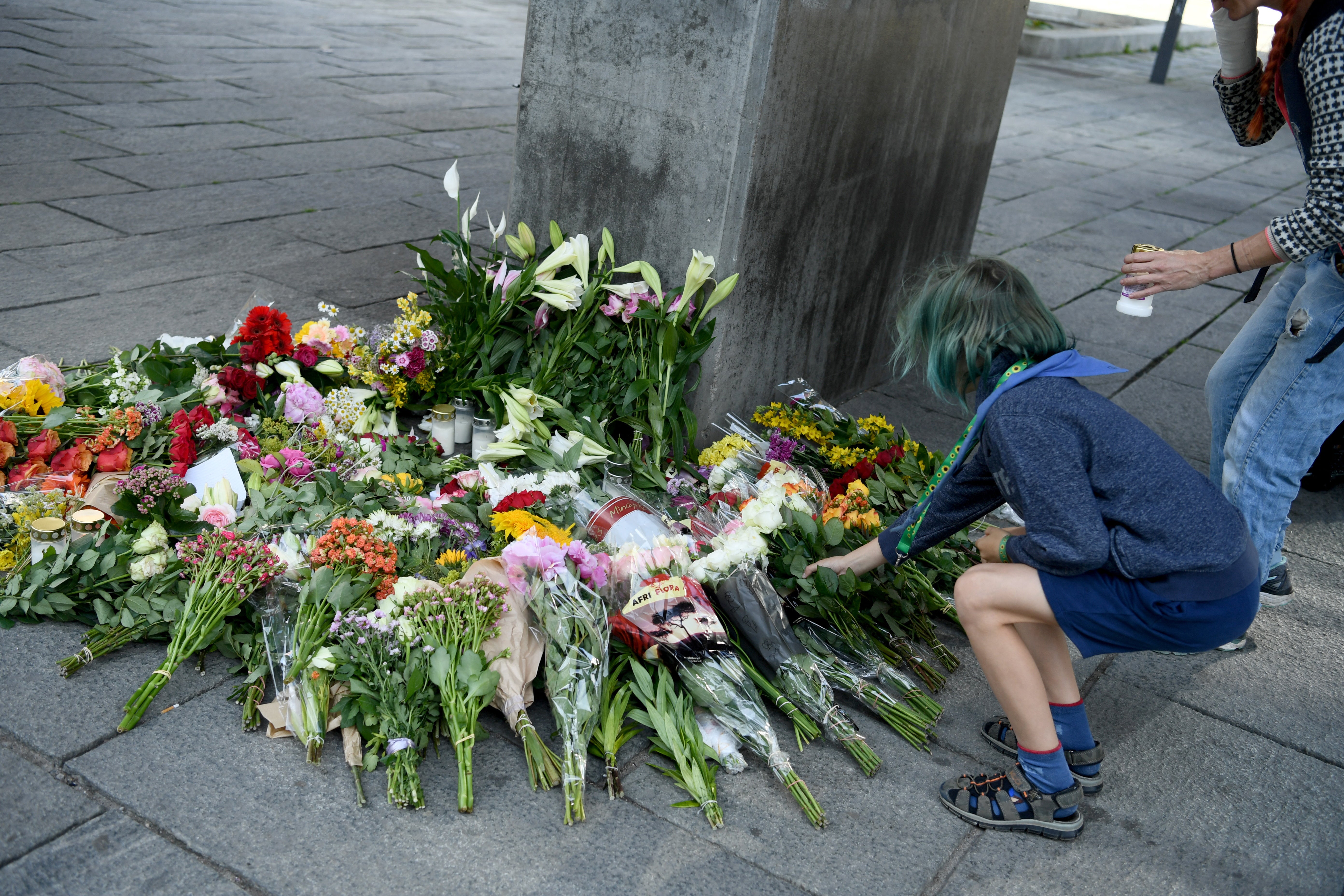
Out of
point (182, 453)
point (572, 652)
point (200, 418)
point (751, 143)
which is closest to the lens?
point (572, 652)

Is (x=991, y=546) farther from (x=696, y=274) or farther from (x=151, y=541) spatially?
(x=151, y=541)

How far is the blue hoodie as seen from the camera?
2045mm

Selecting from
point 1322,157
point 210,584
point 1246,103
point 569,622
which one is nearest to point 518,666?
point 569,622

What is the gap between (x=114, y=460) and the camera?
2.77 m

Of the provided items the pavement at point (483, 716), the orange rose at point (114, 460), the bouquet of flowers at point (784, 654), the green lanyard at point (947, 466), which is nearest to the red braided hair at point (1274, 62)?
the green lanyard at point (947, 466)

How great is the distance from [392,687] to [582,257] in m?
1.54

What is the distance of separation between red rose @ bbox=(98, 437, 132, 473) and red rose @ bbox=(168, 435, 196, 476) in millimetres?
103

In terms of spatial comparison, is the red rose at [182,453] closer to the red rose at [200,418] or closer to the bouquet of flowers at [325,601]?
the red rose at [200,418]

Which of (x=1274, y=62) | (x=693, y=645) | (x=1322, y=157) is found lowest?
(x=693, y=645)

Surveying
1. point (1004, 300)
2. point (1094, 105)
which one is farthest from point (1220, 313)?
point (1094, 105)

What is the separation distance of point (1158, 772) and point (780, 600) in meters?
0.92

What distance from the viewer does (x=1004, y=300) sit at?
222cm

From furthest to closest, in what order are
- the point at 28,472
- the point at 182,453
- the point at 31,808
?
the point at 182,453, the point at 28,472, the point at 31,808

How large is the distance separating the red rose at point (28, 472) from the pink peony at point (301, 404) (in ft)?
2.11
